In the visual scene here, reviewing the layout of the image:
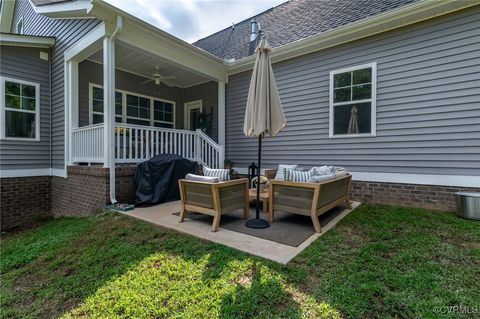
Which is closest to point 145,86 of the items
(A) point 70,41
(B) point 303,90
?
(A) point 70,41

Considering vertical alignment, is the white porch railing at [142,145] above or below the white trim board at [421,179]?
above

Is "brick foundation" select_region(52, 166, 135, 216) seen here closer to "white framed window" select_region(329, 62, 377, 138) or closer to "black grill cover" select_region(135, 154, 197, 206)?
"black grill cover" select_region(135, 154, 197, 206)

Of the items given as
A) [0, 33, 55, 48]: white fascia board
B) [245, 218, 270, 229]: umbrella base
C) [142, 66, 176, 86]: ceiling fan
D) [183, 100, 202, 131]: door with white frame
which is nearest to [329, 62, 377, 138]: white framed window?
[245, 218, 270, 229]: umbrella base

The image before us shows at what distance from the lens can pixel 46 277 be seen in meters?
2.96

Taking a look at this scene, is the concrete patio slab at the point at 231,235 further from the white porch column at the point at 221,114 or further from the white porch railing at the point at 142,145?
the white porch column at the point at 221,114

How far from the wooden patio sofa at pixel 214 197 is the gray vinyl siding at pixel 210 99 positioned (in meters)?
4.67

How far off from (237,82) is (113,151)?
4415 millimetres

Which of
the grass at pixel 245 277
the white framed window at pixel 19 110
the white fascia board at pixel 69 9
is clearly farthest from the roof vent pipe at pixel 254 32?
the grass at pixel 245 277

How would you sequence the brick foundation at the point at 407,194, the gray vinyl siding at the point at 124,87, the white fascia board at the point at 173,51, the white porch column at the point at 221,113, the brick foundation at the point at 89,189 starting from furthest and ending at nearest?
the white porch column at the point at 221,113 → the gray vinyl siding at the point at 124,87 → the white fascia board at the point at 173,51 → the brick foundation at the point at 89,189 → the brick foundation at the point at 407,194

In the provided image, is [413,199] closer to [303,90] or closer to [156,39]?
[303,90]

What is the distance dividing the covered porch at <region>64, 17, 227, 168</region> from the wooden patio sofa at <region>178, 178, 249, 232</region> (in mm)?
2070

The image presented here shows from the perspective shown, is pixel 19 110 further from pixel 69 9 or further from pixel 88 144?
pixel 69 9

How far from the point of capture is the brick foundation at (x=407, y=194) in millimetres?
4527

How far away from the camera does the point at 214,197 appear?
3650 mm
